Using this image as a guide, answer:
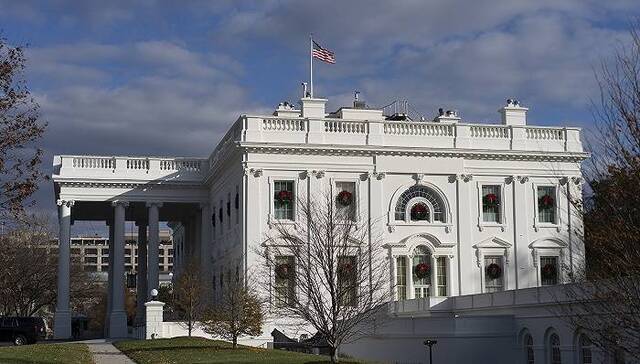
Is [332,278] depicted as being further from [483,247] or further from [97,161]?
[97,161]

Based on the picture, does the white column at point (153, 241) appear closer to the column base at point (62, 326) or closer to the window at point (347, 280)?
the column base at point (62, 326)

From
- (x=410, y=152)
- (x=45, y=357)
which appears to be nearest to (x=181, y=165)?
(x=410, y=152)

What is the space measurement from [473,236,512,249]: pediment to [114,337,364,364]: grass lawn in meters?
18.3

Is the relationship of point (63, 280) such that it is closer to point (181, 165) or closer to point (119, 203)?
point (119, 203)

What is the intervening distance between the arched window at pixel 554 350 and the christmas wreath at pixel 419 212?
20768 millimetres

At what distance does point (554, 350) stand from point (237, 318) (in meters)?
13.7

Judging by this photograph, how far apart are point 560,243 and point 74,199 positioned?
1206 inches

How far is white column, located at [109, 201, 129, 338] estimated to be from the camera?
6234 cm

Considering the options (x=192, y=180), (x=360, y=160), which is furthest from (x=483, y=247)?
(x=192, y=180)

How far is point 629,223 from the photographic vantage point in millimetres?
17219

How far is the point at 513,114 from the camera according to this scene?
5850 centimetres

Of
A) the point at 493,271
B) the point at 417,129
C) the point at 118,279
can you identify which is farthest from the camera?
the point at 118,279

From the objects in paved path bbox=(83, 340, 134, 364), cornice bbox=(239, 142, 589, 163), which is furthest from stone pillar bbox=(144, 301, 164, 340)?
cornice bbox=(239, 142, 589, 163)

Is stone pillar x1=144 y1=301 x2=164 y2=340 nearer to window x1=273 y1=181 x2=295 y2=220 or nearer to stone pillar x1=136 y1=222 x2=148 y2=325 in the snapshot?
window x1=273 y1=181 x2=295 y2=220
